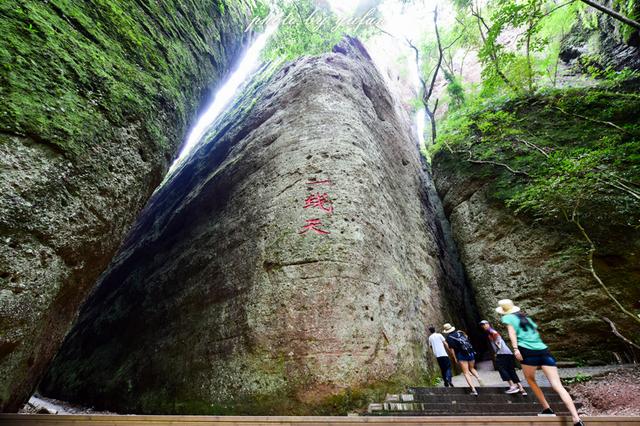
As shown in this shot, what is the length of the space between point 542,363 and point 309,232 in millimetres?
4737

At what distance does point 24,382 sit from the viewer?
4746 mm

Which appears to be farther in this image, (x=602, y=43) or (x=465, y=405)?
(x=602, y=43)

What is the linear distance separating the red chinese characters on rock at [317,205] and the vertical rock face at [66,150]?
3421 mm

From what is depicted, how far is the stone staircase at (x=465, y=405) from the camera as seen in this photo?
5102 mm

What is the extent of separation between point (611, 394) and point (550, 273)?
3.81 meters

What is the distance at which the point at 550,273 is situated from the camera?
929 centimetres

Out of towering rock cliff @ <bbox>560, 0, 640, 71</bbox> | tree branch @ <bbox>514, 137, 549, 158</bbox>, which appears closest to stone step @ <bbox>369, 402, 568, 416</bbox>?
tree branch @ <bbox>514, 137, 549, 158</bbox>

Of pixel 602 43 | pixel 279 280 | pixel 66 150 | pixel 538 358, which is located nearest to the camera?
pixel 538 358

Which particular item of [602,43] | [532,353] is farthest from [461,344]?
[602,43]

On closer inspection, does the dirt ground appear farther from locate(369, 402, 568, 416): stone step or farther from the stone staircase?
locate(369, 402, 568, 416): stone step

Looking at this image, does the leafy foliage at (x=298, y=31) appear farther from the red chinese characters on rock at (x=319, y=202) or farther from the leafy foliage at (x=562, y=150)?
the leafy foliage at (x=562, y=150)

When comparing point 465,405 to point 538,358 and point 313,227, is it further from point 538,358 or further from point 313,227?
point 313,227

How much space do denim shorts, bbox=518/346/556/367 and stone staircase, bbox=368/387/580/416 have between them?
191 centimetres

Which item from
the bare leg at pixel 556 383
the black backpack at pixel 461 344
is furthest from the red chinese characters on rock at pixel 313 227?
the bare leg at pixel 556 383
